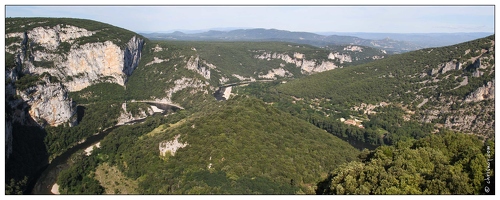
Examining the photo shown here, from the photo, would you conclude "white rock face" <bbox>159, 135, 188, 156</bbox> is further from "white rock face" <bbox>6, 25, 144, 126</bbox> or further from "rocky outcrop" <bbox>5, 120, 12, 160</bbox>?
"white rock face" <bbox>6, 25, 144, 126</bbox>

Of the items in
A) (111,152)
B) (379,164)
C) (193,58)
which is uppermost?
(193,58)

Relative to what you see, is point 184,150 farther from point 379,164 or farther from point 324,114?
point 324,114

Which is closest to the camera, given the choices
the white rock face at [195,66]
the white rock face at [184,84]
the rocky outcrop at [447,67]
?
the rocky outcrop at [447,67]

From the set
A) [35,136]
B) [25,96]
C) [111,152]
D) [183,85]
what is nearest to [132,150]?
[111,152]

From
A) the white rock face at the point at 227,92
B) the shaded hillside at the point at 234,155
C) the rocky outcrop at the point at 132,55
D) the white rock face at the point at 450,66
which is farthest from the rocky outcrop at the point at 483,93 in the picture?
the rocky outcrop at the point at 132,55

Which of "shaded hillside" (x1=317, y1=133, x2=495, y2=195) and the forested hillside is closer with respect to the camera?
"shaded hillside" (x1=317, y1=133, x2=495, y2=195)

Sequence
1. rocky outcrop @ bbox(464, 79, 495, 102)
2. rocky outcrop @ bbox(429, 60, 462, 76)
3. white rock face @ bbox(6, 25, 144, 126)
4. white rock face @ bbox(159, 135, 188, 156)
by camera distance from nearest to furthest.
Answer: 1. white rock face @ bbox(159, 135, 188, 156)
2. rocky outcrop @ bbox(464, 79, 495, 102)
3. rocky outcrop @ bbox(429, 60, 462, 76)
4. white rock face @ bbox(6, 25, 144, 126)

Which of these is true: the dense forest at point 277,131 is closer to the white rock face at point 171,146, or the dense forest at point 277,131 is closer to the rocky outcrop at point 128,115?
the white rock face at point 171,146

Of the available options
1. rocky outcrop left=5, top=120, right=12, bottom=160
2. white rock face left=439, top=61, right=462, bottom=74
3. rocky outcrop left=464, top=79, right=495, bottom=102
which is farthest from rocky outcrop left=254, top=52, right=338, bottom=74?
rocky outcrop left=5, top=120, right=12, bottom=160

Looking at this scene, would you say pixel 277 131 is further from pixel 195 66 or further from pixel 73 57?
pixel 73 57
